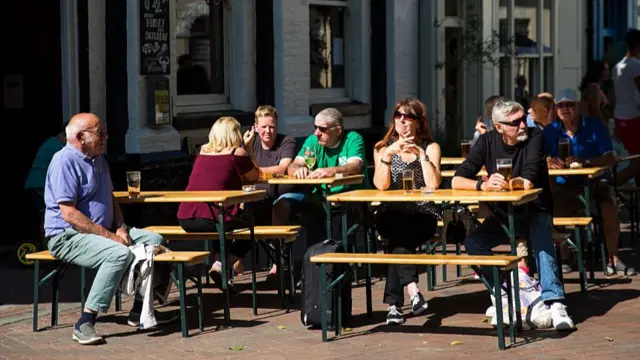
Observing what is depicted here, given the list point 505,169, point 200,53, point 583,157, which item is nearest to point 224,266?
point 505,169

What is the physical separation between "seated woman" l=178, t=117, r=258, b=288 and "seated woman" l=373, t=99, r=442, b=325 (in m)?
1.05

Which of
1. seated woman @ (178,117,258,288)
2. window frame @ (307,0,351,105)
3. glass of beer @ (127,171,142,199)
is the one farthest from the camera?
window frame @ (307,0,351,105)

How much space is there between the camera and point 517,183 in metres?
8.80

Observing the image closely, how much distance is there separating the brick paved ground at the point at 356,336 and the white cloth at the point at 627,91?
5.42 meters

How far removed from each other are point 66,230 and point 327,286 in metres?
1.63

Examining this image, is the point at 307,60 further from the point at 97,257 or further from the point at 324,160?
the point at 97,257

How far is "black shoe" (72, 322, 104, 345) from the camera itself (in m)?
8.35

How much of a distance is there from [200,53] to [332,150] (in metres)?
3.78

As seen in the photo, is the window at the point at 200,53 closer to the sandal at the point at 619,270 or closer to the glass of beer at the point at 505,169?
the sandal at the point at 619,270

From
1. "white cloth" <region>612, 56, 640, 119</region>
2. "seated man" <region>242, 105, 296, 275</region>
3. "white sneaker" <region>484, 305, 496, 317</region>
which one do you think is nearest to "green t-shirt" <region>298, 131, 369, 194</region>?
"seated man" <region>242, 105, 296, 275</region>

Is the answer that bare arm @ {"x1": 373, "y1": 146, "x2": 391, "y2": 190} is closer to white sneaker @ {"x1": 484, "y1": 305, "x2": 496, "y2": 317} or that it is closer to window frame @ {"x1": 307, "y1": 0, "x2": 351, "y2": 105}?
white sneaker @ {"x1": 484, "y1": 305, "x2": 496, "y2": 317}

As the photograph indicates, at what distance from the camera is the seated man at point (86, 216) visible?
28.1 feet

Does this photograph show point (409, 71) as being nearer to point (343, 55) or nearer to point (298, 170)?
point (343, 55)

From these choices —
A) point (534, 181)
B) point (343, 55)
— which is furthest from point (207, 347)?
point (343, 55)
